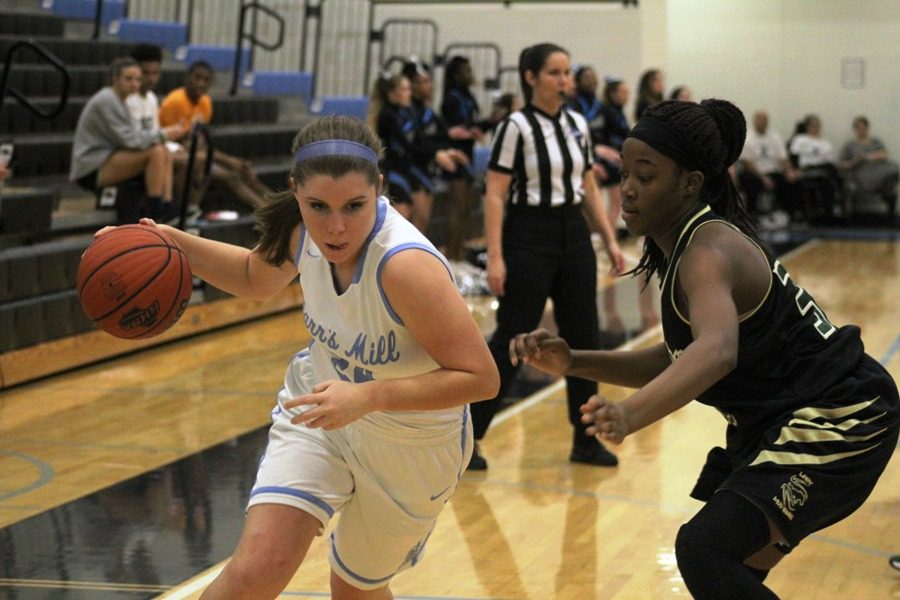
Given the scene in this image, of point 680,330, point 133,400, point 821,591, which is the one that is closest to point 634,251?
point 133,400

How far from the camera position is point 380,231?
3098 mm

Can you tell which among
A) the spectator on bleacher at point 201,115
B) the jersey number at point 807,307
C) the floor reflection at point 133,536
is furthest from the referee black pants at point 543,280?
the spectator on bleacher at point 201,115

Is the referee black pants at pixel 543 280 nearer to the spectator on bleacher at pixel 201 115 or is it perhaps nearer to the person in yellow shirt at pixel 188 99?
the spectator on bleacher at pixel 201 115

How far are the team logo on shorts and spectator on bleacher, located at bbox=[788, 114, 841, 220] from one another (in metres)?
15.4

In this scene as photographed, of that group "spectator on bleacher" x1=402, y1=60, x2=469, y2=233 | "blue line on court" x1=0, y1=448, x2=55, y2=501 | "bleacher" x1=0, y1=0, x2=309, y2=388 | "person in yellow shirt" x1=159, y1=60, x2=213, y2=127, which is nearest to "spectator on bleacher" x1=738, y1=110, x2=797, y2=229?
"spectator on bleacher" x1=402, y1=60, x2=469, y2=233

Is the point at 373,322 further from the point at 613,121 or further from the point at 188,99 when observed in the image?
the point at 613,121

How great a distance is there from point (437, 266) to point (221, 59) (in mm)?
Result: 12303

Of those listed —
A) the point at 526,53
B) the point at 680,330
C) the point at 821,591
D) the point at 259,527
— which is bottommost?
the point at 821,591

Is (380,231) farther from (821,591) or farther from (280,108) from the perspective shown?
(280,108)

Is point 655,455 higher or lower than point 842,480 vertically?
lower

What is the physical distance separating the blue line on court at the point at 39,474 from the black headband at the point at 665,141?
141 inches

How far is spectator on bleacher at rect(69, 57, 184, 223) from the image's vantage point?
9203mm

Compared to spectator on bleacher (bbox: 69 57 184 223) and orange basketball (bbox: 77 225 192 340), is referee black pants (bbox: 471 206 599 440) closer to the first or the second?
orange basketball (bbox: 77 225 192 340)

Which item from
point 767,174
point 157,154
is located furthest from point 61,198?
point 767,174
